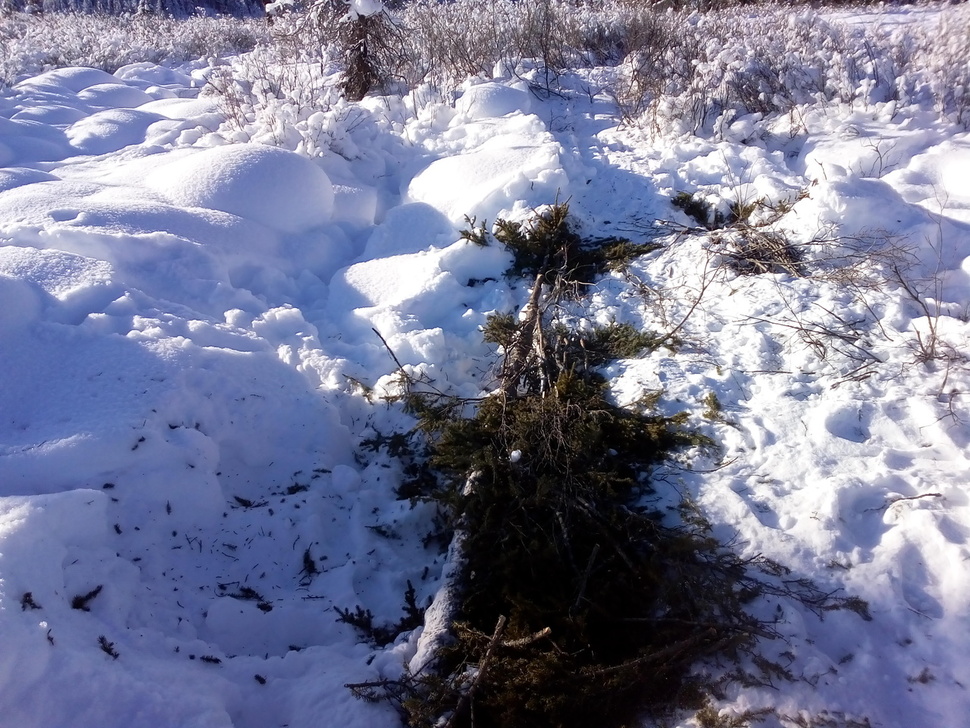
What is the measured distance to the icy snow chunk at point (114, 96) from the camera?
841 cm

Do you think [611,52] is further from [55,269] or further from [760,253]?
[55,269]

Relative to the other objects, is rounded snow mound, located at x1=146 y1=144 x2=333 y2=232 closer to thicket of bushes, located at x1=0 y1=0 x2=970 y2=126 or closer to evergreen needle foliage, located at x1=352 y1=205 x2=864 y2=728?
thicket of bushes, located at x1=0 y1=0 x2=970 y2=126

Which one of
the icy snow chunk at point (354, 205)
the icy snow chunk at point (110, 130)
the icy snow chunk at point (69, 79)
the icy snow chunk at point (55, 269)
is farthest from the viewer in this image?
the icy snow chunk at point (69, 79)

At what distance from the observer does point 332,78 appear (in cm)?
880

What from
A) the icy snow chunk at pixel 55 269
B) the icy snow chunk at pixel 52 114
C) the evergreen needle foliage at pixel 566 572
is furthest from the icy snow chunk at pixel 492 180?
the icy snow chunk at pixel 52 114

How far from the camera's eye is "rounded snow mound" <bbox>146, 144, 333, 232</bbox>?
5266 mm

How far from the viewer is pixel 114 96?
8609mm

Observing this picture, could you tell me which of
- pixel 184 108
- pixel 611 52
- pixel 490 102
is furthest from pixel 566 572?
pixel 611 52

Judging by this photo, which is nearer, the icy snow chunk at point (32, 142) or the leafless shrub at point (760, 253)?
the leafless shrub at point (760, 253)

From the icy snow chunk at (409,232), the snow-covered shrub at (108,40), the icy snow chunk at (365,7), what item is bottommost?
the icy snow chunk at (409,232)

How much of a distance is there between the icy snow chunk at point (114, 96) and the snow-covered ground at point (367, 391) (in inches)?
103

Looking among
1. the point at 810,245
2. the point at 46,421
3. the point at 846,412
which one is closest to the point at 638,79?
the point at 810,245

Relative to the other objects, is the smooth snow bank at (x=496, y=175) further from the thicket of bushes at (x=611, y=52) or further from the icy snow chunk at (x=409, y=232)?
the thicket of bushes at (x=611, y=52)

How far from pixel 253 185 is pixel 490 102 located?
3422mm
